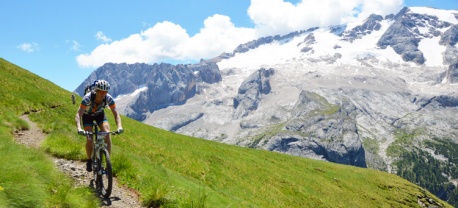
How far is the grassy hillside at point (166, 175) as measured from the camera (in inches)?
466

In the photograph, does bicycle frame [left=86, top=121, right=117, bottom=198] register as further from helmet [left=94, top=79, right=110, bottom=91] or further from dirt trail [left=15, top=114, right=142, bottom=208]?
helmet [left=94, top=79, right=110, bottom=91]

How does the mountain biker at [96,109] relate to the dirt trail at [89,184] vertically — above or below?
above

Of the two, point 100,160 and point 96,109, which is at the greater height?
point 96,109

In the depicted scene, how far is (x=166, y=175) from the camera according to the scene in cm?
2172

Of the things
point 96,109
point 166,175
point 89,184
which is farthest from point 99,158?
point 166,175

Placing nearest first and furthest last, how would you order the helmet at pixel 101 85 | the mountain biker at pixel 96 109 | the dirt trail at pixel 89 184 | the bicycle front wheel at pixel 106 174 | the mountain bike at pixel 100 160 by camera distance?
the bicycle front wheel at pixel 106 174, the dirt trail at pixel 89 184, the mountain bike at pixel 100 160, the helmet at pixel 101 85, the mountain biker at pixel 96 109

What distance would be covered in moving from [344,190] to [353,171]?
49.6 ft

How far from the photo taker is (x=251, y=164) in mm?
40656

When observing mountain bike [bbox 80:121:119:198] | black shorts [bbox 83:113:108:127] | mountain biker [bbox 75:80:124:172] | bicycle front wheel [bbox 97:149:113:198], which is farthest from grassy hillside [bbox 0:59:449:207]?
black shorts [bbox 83:113:108:127]

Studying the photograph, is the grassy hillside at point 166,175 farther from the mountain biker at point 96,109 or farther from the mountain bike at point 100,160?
the mountain biker at point 96,109

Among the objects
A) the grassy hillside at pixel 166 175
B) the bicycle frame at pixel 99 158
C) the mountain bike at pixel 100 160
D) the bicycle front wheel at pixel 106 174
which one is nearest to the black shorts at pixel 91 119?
the bicycle frame at pixel 99 158

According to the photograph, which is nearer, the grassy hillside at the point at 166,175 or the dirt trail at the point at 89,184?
the grassy hillside at the point at 166,175

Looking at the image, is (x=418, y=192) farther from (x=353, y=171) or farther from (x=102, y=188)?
(x=102, y=188)

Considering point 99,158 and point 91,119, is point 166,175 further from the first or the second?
point 99,158
